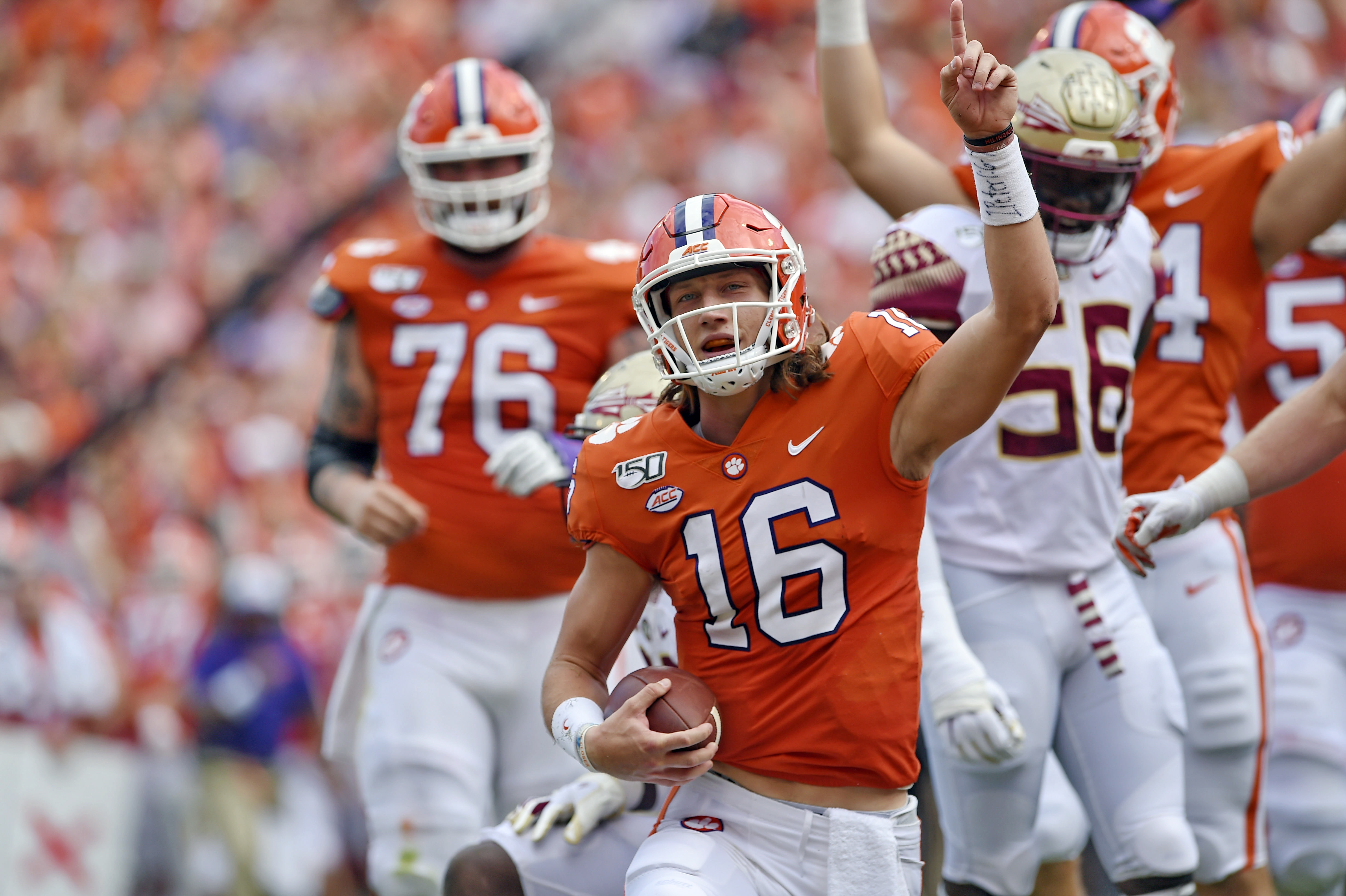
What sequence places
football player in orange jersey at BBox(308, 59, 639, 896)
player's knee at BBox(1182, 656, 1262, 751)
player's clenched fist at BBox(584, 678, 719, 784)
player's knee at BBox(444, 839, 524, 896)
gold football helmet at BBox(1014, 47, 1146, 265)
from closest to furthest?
player's clenched fist at BBox(584, 678, 719, 784), player's knee at BBox(444, 839, 524, 896), gold football helmet at BBox(1014, 47, 1146, 265), player's knee at BBox(1182, 656, 1262, 751), football player in orange jersey at BBox(308, 59, 639, 896)

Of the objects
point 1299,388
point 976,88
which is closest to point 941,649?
point 976,88

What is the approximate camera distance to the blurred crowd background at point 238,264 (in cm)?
722

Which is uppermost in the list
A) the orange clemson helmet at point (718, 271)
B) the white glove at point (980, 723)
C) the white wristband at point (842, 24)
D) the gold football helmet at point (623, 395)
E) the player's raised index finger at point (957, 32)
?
the white wristband at point (842, 24)

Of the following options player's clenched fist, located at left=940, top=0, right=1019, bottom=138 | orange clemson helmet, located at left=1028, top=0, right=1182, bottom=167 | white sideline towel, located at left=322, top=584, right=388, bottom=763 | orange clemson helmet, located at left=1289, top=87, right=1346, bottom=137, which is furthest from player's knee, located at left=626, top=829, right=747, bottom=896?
orange clemson helmet, located at left=1289, top=87, right=1346, bottom=137

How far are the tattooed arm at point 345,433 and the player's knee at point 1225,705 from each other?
200 centimetres

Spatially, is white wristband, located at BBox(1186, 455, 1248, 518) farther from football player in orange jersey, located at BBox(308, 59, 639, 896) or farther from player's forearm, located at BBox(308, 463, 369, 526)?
player's forearm, located at BBox(308, 463, 369, 526)

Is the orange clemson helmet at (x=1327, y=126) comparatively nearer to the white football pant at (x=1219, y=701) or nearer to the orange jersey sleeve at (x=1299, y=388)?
the orange jersey sleeve at (x=1299, y=388)

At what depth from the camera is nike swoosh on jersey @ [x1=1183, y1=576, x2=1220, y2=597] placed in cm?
378

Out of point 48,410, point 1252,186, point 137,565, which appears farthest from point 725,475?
point 48,410

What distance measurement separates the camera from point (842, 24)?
3977 mm

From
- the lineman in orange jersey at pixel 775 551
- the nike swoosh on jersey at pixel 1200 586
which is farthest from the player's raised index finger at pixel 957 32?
the nike swoosh on jersey at pixel 1200 586

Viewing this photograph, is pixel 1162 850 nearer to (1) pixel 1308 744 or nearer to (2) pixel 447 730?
→ (1) pixel 1308 744

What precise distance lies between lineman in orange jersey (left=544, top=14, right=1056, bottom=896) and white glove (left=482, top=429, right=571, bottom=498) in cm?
106

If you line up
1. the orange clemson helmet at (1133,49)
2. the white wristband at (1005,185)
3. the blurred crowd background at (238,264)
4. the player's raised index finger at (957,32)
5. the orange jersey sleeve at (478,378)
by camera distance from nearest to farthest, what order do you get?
the player's raised index finger at (957,32) → the white wristband at (1005,185) → the orange clemson helmet at (1133,49) → the orange jersey sleeve at (478,378) → the blurred crowd background at (238,264)
